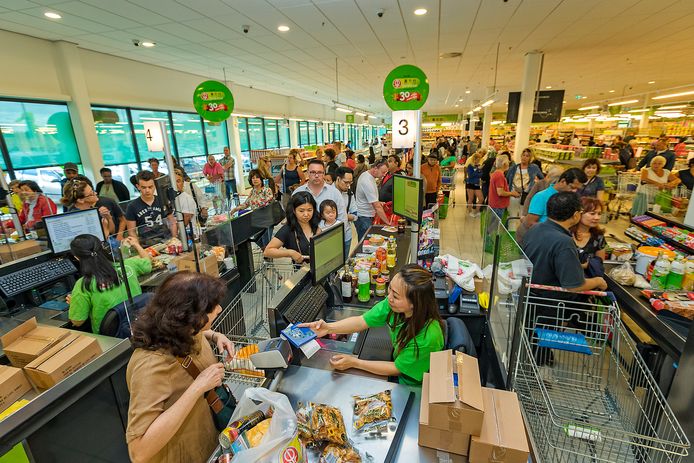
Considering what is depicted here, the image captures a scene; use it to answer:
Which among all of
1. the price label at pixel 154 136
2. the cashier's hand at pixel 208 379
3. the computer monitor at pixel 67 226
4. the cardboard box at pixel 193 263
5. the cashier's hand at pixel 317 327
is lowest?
the cardboard box at pixel 193 263

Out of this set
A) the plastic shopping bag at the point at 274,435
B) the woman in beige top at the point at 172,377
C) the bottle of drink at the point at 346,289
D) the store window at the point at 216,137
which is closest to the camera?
the plastic shopping bag at the point at 274,435

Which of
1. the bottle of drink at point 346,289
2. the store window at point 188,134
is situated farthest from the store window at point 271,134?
the bottle of drink at point 346,289

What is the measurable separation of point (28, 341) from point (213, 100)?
6111 millimetres

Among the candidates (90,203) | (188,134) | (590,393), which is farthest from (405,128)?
(188,134)

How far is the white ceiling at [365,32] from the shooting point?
4.85 m

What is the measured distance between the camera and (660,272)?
9.75 ft

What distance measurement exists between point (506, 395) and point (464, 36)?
7.06 m

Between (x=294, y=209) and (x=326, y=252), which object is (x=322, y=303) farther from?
(x=294, y=209)

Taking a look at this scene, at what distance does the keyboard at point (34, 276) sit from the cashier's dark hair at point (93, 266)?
710mm

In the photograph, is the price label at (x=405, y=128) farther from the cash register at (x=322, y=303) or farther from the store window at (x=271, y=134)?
the store window at (x=271, y=134)

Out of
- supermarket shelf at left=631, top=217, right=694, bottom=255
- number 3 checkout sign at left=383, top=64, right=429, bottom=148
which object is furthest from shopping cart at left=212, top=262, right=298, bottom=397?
supermarket shelf at left=631, top=217, right=694, bottom=255

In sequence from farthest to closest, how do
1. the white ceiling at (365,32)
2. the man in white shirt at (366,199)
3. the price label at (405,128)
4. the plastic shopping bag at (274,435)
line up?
1. the man in white shirt at (366,199)
2. the white ceiling at (365,32)
3. the price label at (405,128)
4. the plastic shopping bag at (274,435)

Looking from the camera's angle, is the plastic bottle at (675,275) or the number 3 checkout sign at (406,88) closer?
the plastic bottle at (675,275)

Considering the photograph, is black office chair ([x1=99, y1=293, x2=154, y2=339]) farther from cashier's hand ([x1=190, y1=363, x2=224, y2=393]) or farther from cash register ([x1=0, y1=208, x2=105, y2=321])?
cashier's hand ([x1=190, y1=363, x2=224, y2=393])
